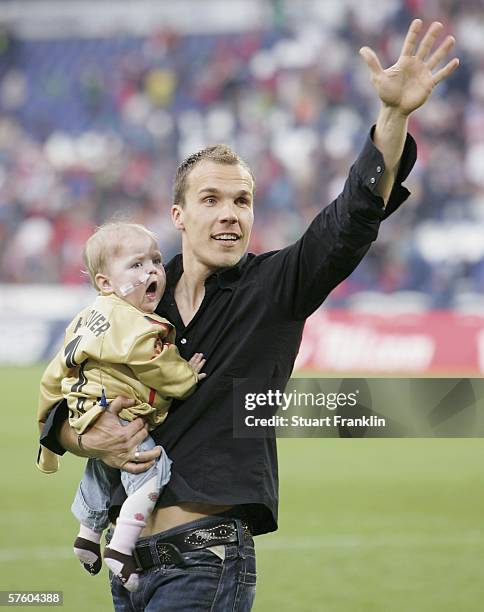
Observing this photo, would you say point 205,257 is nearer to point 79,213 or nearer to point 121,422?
point 121,422

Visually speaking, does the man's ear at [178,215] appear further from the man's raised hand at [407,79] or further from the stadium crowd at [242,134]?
the stadium crowd at [242,134]

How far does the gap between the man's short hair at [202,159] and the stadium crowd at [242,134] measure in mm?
15746

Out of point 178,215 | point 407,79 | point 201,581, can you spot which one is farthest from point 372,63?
point 201,581

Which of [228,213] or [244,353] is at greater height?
[228,213]

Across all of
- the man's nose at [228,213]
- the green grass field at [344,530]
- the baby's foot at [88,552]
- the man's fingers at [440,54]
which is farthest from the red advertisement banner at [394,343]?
the man's fingers at [440,54]

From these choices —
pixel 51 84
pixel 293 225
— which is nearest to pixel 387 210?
pixel 293 225

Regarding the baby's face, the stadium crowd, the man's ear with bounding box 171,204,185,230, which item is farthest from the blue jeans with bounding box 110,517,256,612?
the stadium crowd

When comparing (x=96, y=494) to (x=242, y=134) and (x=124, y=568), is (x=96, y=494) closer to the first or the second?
(x=124, y=568)

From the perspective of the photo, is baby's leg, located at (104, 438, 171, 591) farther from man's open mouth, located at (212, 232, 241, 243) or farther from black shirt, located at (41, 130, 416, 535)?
man's open mouth, located at (212, 232, 241, 243)

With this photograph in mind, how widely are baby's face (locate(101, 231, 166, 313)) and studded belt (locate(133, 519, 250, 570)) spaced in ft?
2.36

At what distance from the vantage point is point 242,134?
76.9 ft

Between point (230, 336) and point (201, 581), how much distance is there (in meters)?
0.72

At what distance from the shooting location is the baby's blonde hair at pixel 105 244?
373cm

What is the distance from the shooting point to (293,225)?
70.0ft
